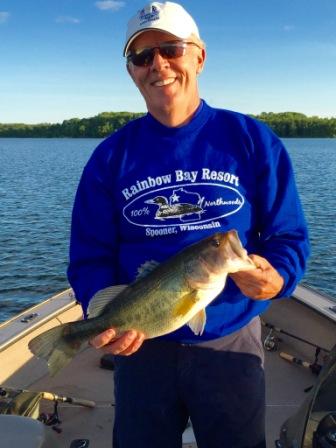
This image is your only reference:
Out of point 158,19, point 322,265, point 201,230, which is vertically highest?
point 158,19

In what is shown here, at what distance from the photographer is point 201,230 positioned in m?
2.74

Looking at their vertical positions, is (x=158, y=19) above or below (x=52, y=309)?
above

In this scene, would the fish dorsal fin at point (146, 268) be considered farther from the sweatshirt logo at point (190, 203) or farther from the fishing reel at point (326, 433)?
the fishing reel at point (326, 433)

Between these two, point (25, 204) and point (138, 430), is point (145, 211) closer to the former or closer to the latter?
point (138, 430)

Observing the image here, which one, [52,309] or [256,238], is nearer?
[256,238]

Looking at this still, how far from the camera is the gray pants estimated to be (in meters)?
2.71

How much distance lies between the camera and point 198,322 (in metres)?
2.61

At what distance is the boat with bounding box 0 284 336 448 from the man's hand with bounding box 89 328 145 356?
1.69 meters

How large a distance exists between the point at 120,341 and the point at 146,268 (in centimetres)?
42

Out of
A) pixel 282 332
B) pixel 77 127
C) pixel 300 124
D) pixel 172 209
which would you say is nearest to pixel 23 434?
pixel 172 209

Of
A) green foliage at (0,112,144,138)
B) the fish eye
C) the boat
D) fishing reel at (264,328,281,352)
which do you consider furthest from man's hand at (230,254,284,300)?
green foliage at (0,112,144,138)

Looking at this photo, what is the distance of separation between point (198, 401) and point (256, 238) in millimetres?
982

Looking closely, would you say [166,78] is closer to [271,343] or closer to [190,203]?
[190,203]

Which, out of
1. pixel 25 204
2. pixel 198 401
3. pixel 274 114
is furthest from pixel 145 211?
pixel 274 114
